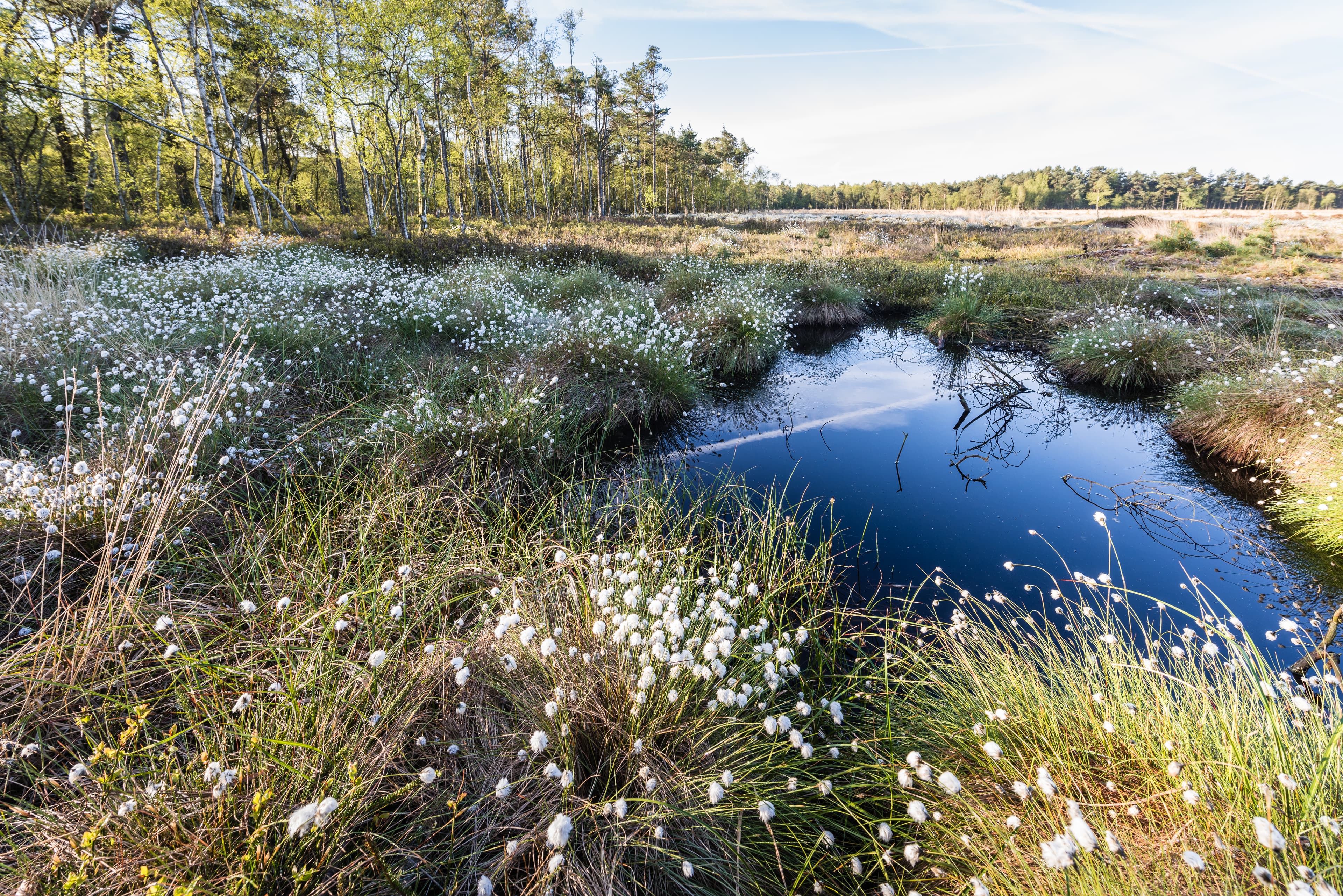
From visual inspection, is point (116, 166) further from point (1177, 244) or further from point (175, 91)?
point (1177, 244)

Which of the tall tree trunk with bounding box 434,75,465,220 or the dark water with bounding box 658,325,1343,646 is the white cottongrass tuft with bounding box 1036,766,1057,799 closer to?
the dark water with bounding box 658,325,1343,646

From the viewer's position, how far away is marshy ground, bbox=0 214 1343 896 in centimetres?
155

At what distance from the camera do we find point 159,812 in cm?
150

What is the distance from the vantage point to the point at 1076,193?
276 feet

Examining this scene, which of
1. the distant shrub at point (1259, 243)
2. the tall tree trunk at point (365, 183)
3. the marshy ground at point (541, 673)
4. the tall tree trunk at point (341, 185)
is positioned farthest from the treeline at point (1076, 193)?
the marshy ground at point (541, 673)

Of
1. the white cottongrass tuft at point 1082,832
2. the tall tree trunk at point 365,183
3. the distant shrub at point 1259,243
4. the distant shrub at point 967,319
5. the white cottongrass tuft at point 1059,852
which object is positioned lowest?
the white cottongrass tuft at point 1059,852

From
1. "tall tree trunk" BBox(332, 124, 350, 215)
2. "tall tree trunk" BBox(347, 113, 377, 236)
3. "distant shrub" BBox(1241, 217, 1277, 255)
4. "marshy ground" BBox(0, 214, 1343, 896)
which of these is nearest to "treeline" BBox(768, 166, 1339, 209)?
"distant shrub" BBox(1241, 217, 1277, 255)

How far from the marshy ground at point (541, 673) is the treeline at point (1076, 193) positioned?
91.7m

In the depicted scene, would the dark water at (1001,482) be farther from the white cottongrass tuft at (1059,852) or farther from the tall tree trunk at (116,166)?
the tall tree trunk at (116,166)

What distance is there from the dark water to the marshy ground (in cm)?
28

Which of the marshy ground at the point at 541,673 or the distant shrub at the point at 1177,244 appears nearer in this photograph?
the marshy ground at the point at 541,673

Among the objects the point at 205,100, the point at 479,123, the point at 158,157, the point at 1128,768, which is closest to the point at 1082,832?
the point at 1128,768

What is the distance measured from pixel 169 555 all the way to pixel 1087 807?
4817 mm

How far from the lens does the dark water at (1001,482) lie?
4094 millimetres
